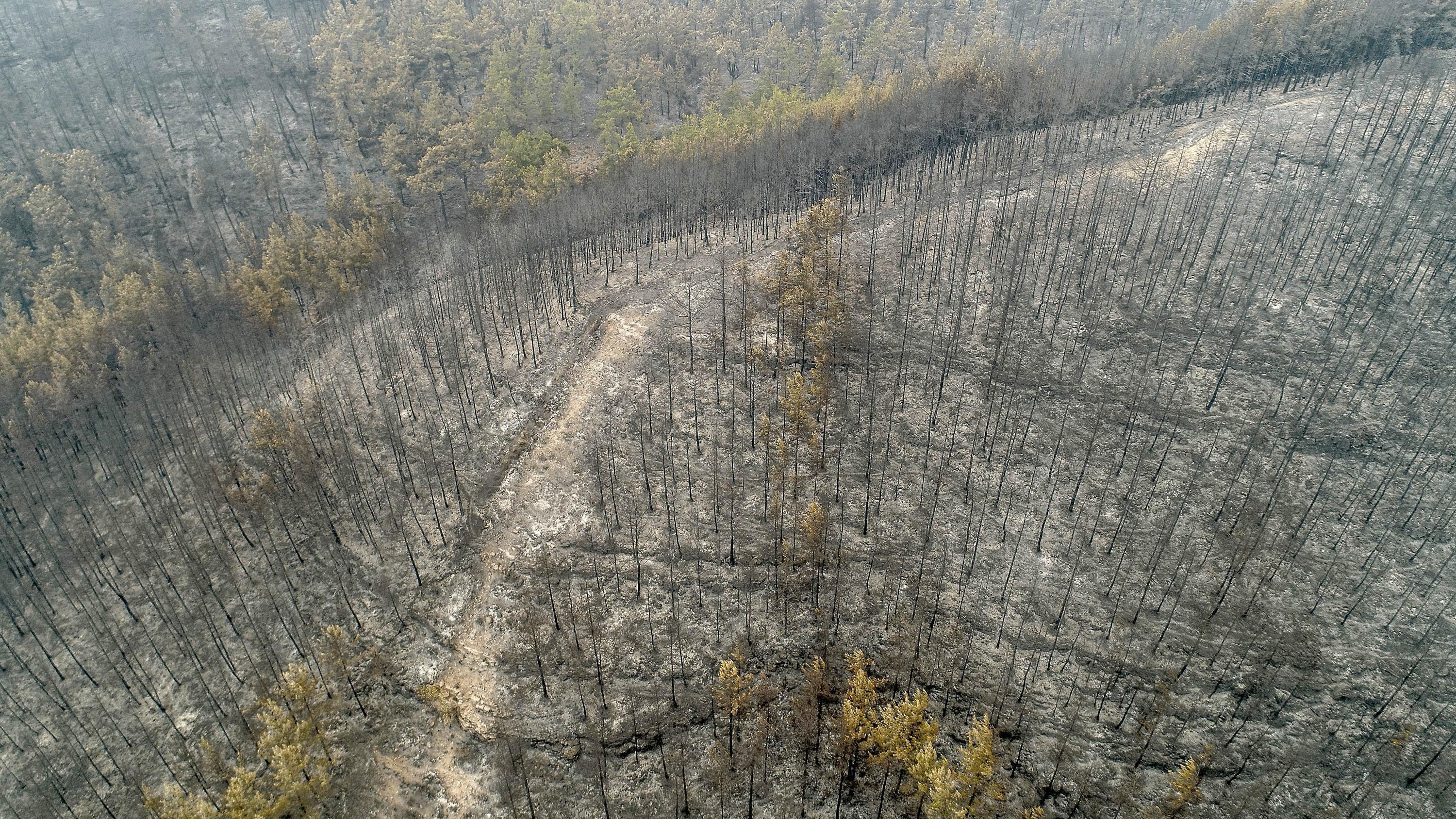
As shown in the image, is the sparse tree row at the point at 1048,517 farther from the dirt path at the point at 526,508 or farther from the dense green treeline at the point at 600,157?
the dense green treeline at the point at 600,157

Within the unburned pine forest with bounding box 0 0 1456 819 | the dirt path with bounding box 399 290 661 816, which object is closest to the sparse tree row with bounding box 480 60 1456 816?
the unburned pine forest with bounding box 0 0 1456 819

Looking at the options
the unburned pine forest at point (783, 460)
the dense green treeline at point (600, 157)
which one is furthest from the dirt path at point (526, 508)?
the dense green treeline at point (600, 157)

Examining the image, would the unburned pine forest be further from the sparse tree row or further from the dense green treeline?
the dense green treeline

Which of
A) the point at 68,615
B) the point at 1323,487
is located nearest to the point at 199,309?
the point at 68,615

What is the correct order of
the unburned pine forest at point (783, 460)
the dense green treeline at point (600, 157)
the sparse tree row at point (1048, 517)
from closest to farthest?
the sparse tree row at point (1048, 517) < the unburned pine forest at point (783, 460) < the dense green treeline at point (600, 157)

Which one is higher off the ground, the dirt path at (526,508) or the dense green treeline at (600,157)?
the dense green treeline at (600,157)

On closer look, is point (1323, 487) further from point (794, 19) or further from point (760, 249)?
point (794, 19)

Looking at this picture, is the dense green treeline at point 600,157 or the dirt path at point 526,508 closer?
the dirt path at point 526,508
